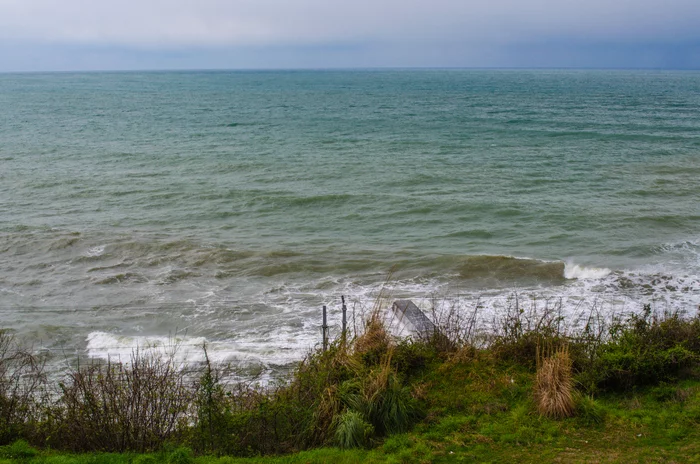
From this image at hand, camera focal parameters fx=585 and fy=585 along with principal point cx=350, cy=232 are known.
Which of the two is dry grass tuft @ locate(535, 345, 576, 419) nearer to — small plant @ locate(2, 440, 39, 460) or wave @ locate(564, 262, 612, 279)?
small plant @ locate(2, 440, 39, 460)

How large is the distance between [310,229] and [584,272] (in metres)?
10.9

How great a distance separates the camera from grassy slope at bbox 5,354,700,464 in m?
8.36

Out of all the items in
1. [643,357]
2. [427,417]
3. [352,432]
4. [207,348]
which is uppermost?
[643,357]

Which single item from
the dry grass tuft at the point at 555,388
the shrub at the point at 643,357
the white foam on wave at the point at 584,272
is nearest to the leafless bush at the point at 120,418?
the dry grass tuft at the point at 555,388

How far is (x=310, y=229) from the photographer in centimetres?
2452

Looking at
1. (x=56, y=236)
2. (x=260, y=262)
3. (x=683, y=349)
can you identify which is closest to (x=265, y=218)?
(x=260, y=262)

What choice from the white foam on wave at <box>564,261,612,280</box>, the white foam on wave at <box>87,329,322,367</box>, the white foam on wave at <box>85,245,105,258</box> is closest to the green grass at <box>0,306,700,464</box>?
the white foam on wave at <box>87,329,322,367</box>

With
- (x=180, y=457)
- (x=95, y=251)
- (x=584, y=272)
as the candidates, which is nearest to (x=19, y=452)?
(x=180, y=457)

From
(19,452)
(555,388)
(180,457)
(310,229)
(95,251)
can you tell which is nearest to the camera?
(180,457)

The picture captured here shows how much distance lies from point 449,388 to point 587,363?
2524 millimetres

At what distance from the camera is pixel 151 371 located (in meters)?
9.14

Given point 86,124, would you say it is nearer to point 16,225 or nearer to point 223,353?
point 16,225

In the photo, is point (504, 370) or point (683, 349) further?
point (504, 370)

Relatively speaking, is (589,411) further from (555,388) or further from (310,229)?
(310,229)
